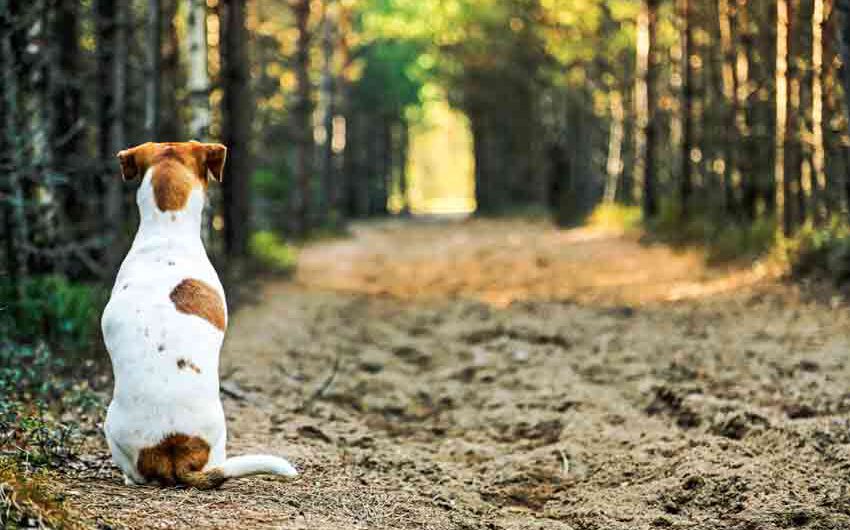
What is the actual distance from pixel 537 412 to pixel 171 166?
3.56 m

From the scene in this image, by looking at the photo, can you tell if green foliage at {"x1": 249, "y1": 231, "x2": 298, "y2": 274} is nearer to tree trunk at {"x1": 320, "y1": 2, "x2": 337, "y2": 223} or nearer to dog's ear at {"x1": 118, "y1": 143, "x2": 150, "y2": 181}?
dog's ear at {"x1": 118, "y1": 143, "x2": 150, "y2": 181}

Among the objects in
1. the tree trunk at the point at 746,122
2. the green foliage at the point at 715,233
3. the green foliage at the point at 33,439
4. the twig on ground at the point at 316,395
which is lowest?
the twig on ground at the point at 316,395

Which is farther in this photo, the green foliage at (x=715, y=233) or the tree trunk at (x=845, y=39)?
the green foliage at (x=715, y=233)

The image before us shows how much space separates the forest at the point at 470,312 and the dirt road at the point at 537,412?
0.10ft

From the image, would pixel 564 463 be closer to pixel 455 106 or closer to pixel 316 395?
pixel 316 395

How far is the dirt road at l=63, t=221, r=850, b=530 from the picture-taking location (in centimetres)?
496

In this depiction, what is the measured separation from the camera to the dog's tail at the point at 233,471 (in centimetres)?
449

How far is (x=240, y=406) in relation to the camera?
Answer: 745cm

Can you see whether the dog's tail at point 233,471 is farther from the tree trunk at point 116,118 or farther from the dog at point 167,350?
the tree trunk at point 116,118

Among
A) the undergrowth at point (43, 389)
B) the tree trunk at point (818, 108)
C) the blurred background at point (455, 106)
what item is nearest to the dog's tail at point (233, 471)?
the undergrowth at point (43, 389)

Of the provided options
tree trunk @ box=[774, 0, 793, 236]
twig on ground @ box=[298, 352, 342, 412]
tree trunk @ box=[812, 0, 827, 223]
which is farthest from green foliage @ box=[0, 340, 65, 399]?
tree trunk @ box=[774, 0, 793, 236]

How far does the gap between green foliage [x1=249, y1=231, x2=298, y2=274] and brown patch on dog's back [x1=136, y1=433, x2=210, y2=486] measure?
1190 centimetres

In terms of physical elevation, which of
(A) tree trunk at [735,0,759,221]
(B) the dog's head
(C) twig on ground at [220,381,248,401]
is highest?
(A) tree trunk at [735,0,759,221]

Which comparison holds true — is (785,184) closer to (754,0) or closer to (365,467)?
(754,0)
